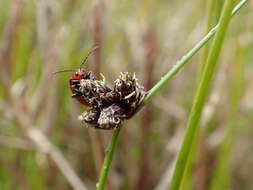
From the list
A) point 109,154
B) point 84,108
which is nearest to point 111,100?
point 109,154

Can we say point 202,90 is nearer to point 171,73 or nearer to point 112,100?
point 171,73

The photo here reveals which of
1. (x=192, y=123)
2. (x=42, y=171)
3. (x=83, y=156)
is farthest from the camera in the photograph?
(x=83, y=156)

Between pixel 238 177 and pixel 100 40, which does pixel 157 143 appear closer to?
pixel 238 177

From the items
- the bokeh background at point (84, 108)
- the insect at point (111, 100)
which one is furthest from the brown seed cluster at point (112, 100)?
the bokeh background at point (84, 108)

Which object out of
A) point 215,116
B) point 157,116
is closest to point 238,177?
point 215,116

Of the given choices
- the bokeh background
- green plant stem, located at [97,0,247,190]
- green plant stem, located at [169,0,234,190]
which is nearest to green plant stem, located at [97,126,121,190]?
green plant stem, located at [97,0,247,190]

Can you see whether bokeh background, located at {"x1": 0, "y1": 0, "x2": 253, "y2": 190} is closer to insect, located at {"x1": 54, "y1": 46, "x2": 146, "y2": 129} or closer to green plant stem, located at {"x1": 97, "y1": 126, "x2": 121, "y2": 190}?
insect, located at {"x1": 54, "y1": 46, "x2": 146, "y2": 129}

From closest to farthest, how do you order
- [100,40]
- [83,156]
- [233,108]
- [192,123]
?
1. [192,123]
2. [233,108]
3. [100,40]
4. [83,156]
